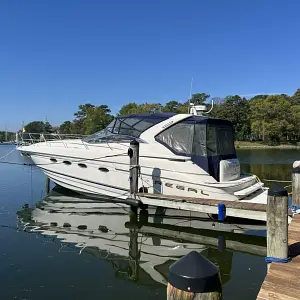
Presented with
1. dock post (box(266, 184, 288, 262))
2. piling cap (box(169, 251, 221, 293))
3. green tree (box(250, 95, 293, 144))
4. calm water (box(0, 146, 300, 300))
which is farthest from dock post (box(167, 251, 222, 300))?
green tree (box(250, 95, 293, 144))

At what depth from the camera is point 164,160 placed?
10.1 meters

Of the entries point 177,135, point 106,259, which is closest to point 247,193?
point 177,135

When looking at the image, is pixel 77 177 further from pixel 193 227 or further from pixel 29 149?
pixel 193 227

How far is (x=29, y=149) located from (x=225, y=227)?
8315 millimetres

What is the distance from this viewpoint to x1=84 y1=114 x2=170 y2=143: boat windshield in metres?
11.1

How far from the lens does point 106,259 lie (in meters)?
7.05

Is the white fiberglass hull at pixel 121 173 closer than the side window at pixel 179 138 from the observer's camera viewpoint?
Yes

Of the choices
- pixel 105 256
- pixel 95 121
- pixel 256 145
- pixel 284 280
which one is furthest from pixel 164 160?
pixel 95 121

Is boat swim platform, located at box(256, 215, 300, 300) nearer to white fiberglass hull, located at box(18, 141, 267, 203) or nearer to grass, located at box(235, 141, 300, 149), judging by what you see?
white fiberglass hull, located at box(18, 141, 267, 203)

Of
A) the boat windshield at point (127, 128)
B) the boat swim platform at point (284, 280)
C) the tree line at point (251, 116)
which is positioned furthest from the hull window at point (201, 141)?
the tree line at point (251, 116)

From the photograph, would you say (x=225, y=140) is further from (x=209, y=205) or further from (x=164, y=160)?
(x=209, y=205)

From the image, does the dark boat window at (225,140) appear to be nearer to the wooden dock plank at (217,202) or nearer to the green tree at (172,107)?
the wooden dock plank at (217,202)

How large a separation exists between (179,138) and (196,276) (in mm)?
8420

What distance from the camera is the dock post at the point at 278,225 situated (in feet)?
15.3
